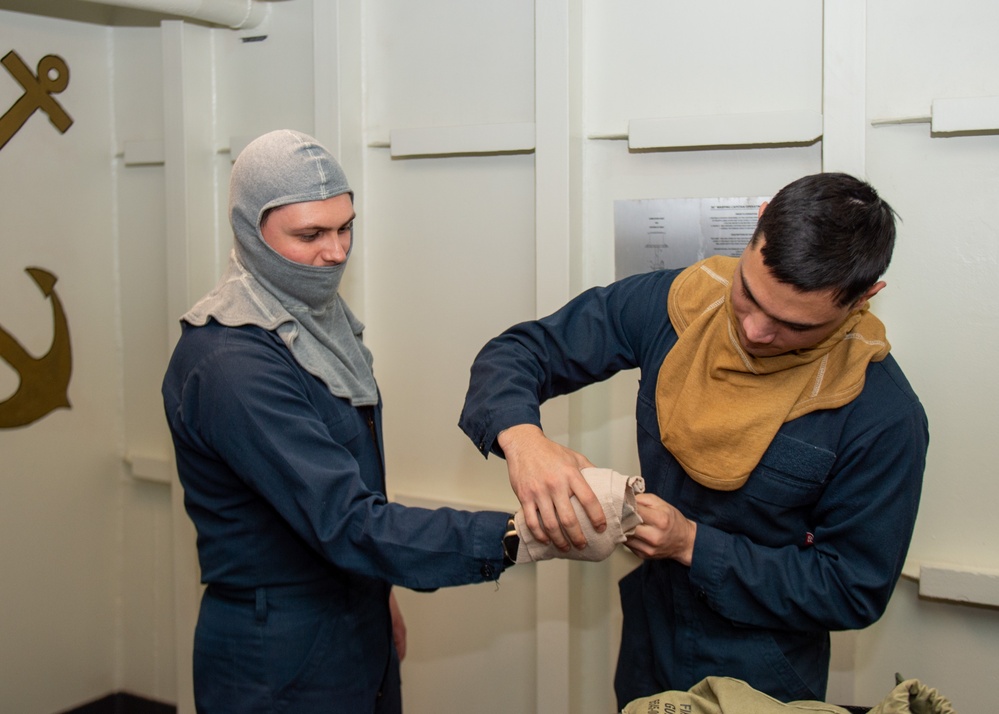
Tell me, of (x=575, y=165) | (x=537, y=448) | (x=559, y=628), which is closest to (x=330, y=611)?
(x=537, y=448)

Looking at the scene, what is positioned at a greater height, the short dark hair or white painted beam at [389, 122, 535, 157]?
white painted beam at [389, 122, 535, 157]

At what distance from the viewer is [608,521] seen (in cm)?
141

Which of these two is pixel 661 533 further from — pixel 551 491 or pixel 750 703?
pixel 750 703

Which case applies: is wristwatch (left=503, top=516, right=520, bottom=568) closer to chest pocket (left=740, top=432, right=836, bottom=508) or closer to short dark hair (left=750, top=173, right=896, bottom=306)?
chest pocket (left=740, top=432, right=836, bottom=508)

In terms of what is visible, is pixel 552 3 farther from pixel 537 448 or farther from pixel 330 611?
pixel 330 611

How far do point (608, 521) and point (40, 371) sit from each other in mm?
2205

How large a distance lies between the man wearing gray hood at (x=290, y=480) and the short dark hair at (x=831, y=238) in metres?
0.65

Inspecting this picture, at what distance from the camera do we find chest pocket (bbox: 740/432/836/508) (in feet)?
4.79

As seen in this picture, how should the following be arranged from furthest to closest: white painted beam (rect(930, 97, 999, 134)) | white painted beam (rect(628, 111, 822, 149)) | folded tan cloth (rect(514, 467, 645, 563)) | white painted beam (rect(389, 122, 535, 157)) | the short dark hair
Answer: white painted beam (rect(389, 122, 535, 157)), white painted beam (rect(628, 111, 822, 149)), white painted beam (rect(930, 97, 999, 134)), folded tan cloth (rect(514, 467, 645, 563)), the short dark hair

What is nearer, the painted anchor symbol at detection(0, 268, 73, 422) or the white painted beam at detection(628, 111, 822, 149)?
the white painted beam at detection(628, 111, 822, 149)

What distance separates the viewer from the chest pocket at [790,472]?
1460 mm

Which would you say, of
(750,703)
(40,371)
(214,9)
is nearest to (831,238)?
(750,703)

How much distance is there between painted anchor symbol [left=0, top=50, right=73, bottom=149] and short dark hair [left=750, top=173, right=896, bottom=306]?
2.43 metres

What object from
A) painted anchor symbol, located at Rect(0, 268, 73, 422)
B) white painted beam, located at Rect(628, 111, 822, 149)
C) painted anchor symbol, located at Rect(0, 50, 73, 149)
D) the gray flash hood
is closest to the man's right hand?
the gray flash hood
